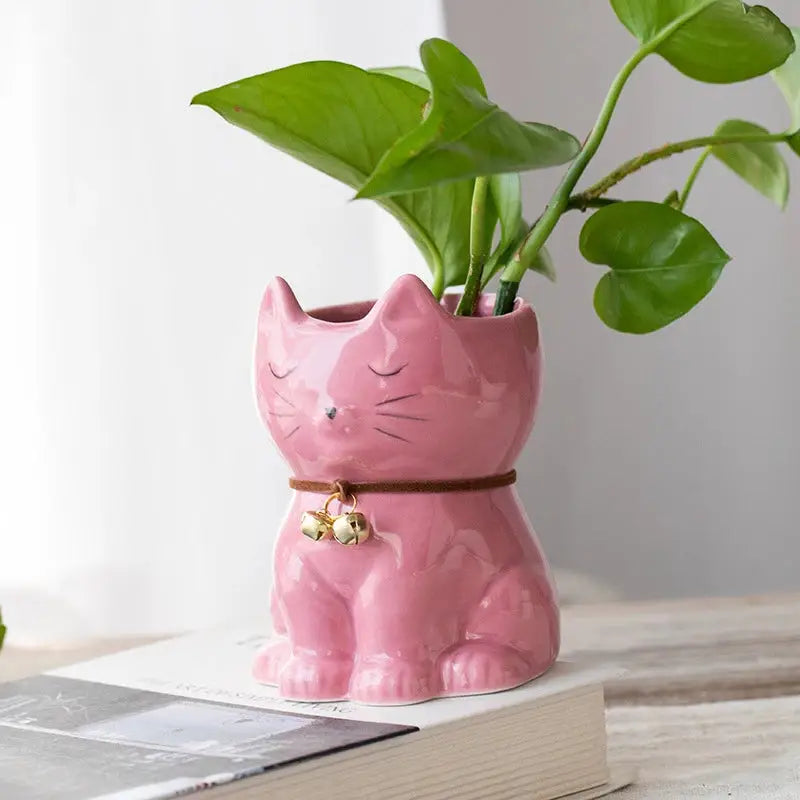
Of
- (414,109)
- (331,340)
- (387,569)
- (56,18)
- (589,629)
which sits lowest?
(589,629)

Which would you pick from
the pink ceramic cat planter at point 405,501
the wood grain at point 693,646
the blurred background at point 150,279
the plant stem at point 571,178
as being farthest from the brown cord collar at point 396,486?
the blurred background at point 150,279

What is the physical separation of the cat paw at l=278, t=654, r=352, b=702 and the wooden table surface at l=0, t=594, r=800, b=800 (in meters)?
0.15

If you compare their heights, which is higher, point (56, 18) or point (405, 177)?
point (56, 18)

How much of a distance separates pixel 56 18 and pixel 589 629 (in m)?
0.72

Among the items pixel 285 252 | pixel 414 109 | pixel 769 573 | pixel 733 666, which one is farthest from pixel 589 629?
pixel 414 109

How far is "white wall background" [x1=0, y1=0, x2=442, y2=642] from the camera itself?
1104mm

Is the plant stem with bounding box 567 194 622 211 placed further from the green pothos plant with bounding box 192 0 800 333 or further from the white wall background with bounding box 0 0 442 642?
the white wall background with bounding box 0 0 442 642

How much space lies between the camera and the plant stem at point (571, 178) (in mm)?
643

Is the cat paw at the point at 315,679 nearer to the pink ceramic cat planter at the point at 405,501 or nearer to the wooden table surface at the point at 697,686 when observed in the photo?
the pink ceramic cat planter at the point at 405,501

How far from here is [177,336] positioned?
1119mm

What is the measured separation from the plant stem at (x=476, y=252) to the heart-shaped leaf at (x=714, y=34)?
0.40ft

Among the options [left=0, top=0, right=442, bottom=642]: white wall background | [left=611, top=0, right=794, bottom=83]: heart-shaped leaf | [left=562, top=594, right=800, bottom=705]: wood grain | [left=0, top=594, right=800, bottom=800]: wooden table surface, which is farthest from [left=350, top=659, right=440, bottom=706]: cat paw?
[left=0, top=0, right=442, bottom=642]: white wall background

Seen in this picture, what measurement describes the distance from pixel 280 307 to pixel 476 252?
0.12 meters

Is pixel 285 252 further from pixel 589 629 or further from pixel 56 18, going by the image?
pixel 589 629
